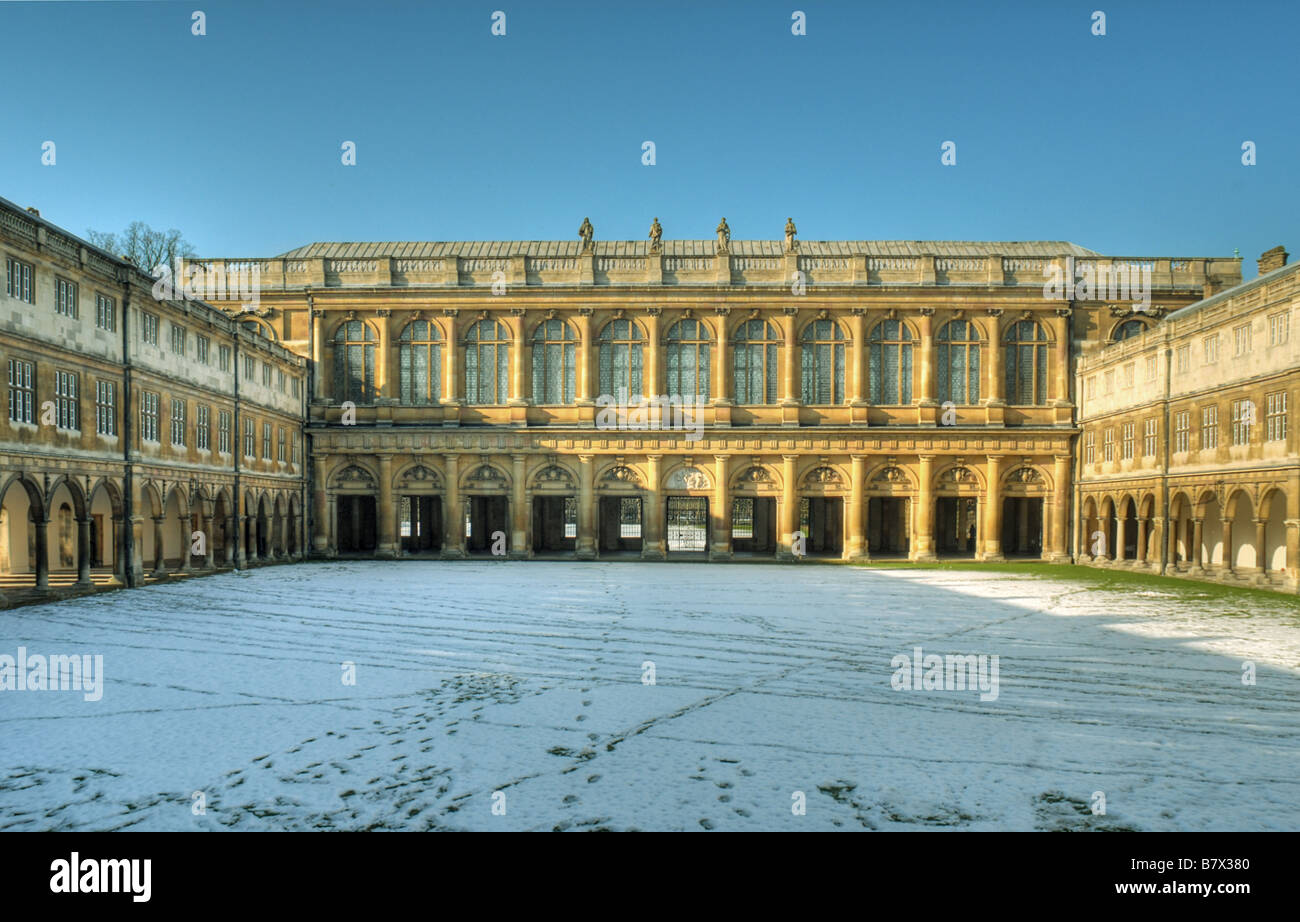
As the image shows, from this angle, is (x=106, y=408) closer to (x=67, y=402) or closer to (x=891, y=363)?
(x=67, y=402)

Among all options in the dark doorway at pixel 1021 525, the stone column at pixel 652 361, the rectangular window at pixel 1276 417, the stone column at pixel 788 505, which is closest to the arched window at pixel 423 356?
the stone column at pixel 652 361

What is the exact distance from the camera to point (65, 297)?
85.5ft

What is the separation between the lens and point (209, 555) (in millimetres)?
35062

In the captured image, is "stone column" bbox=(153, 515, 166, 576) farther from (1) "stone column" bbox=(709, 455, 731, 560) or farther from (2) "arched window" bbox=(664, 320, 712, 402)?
(1) "stone column" bbox=(709, 455, 731, 560)

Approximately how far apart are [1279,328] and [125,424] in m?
36.8

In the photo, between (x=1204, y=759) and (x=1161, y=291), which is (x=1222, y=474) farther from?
(x=1204, y=759)

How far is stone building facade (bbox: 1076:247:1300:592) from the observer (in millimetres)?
29844

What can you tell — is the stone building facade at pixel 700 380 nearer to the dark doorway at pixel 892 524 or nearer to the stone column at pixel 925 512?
the stone column at pixel 925 512

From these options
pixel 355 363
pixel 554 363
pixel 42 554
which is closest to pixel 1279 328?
pixel 554 363

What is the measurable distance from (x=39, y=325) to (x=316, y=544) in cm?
2277

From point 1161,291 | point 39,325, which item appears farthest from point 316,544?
point 1161,291

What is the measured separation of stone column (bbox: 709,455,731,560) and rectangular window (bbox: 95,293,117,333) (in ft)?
86.8

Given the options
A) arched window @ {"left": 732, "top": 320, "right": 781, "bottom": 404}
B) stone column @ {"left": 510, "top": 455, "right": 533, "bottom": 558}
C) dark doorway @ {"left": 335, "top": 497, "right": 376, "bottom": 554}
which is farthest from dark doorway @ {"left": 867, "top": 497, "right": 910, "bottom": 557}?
dark doorway @ {"left": 335, "top": 497, "right": 376, "bottom": 554}
